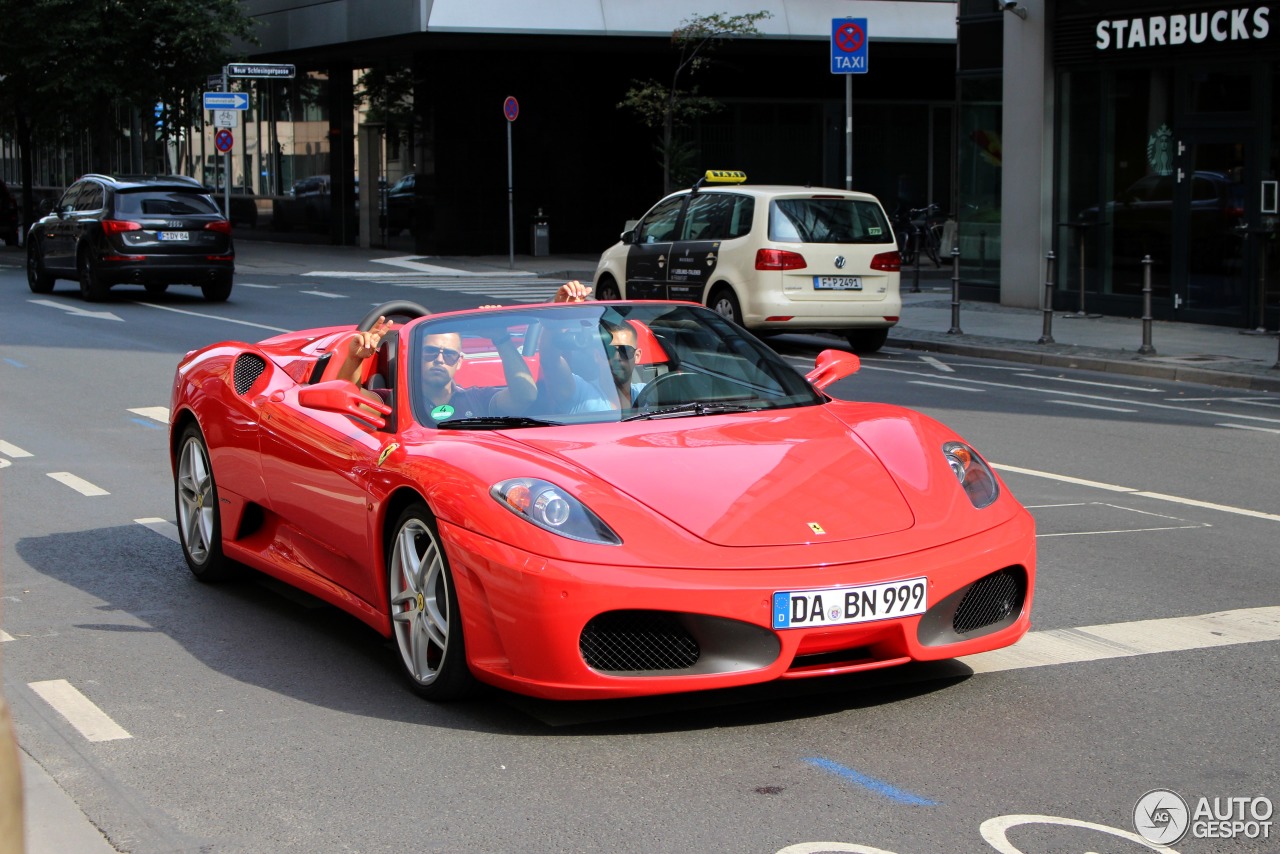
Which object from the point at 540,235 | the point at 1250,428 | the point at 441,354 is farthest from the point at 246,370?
the point at 540,235

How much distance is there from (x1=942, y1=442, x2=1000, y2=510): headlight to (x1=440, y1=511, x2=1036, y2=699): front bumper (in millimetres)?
473

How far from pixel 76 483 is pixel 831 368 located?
5.23 metres

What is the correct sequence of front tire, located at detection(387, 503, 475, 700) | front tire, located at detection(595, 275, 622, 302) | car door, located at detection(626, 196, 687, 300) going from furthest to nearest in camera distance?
front tire, located at detection(595, 275, 622, 302) → car door, located at detection(626, 196, 687, 300) → front tire, located at detection(387, 503, 475, 700)

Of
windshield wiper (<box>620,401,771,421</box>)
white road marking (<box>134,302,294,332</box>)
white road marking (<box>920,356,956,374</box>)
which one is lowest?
white road marking (<box>920,356,956,374</box>)

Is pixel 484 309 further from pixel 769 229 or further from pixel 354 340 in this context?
pixel 769 229

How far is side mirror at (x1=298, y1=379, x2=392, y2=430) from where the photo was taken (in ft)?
19.4

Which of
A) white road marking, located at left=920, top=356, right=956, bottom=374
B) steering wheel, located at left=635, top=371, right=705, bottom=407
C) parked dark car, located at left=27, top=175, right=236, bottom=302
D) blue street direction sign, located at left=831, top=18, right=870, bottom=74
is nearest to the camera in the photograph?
steering wheel, located at left=635, top=371, right=705, bottom=407

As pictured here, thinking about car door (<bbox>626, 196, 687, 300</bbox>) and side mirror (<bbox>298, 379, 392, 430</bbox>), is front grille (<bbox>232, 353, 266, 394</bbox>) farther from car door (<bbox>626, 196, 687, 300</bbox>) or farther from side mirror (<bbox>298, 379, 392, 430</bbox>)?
car door (<bbox>626, 196, 687, 300</bbox>)

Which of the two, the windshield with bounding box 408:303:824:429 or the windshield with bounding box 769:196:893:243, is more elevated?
the windshield with bounding box 769:196:893:243

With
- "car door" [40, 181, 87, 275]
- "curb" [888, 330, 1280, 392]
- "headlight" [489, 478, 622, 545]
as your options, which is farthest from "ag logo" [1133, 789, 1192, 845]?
"car door" [40, 181, 87, 275]

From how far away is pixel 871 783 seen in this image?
450 centimetres

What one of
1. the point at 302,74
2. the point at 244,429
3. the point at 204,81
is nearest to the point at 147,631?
the point at 244,429

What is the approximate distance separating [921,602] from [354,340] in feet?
8.98

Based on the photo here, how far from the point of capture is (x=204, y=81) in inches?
1543
